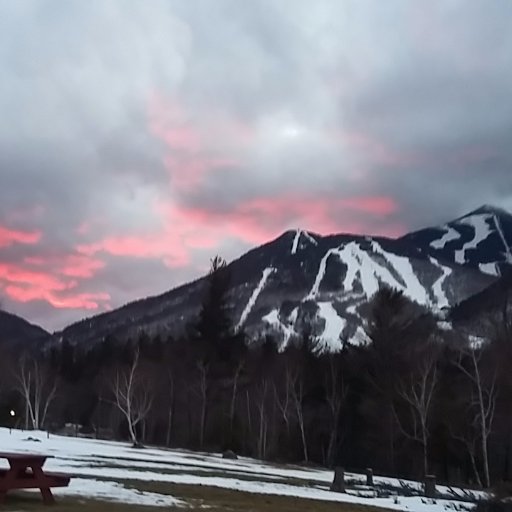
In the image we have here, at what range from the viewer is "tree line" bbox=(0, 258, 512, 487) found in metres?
47.9

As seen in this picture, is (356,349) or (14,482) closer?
(14,482)

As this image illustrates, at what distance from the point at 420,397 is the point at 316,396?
14.5 m

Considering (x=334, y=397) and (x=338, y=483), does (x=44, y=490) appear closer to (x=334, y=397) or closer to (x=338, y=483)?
(x=338, y=483)

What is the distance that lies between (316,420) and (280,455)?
11.5 feet

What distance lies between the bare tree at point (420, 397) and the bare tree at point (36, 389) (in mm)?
35232

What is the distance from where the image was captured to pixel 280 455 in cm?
5894

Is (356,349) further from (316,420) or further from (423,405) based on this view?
(423,405)

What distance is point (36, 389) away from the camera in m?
75.5

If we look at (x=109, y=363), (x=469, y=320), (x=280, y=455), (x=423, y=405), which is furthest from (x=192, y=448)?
(x=469, y=320)

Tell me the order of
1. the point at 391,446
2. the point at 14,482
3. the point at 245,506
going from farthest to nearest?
the point at 391,446 → the point at 245,506 → the point at 14,482

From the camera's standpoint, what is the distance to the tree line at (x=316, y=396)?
47.9 m

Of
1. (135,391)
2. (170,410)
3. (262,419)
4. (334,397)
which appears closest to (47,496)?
(334,397)

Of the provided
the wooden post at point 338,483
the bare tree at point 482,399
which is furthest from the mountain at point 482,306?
the wooden post at point 338,483

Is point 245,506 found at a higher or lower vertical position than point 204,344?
lower
